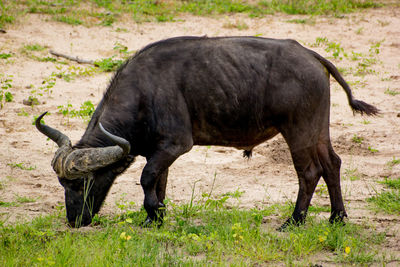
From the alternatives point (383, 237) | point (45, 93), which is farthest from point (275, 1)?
point (383, 237)

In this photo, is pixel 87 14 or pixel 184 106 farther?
pixel 87 14

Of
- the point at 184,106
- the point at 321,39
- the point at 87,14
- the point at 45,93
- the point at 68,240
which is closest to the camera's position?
the point at 68,240

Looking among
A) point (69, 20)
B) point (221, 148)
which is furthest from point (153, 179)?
point (69, 20)

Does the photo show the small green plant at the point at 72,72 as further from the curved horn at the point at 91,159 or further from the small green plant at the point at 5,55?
the curved horn at the point at 91,159

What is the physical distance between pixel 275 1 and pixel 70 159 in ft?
31.9

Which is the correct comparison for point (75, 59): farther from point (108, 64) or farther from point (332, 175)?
point (332, 175)

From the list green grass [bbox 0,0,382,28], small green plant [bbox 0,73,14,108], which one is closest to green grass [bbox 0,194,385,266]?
small green plant [bbox 0,73,14,108]

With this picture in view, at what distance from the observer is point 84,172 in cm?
550

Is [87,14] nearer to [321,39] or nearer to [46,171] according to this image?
[321,39]

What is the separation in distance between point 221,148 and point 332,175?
272cm

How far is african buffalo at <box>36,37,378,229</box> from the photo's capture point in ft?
18.5

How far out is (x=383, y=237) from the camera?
531cm

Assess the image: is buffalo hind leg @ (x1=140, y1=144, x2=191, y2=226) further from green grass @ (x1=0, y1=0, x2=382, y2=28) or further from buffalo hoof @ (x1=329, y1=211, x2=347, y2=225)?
green grass @ (x1=0, y1=0, x2=382, y2=28)

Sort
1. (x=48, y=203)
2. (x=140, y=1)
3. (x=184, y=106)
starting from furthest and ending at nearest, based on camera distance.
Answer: (x=140, y=1), (x=48, y=203), (x=184, y=106)
